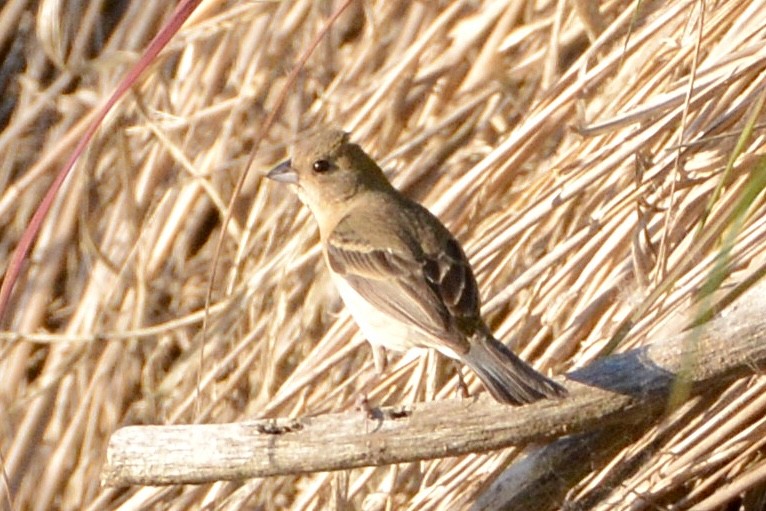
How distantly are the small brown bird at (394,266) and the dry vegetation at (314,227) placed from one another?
24cm

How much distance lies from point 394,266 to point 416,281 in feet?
0.36

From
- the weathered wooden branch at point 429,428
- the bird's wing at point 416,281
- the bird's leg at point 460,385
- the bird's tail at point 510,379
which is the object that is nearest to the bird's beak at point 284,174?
the bird's wing at point 416,281

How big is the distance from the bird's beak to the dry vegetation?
0.34 metres

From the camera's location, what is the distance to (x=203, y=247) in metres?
5.01

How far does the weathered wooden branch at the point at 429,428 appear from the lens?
9.35 ft

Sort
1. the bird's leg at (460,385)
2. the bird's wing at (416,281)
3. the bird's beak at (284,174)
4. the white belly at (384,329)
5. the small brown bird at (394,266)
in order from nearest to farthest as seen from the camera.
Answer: the small brown bird at (394,266), the bird's wing at (416,281), the white belly at (384,329), the bird's leg at (460,385), the bird's beak at (284,174)

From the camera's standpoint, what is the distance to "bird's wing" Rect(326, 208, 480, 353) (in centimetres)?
341

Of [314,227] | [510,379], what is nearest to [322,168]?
[314,227]

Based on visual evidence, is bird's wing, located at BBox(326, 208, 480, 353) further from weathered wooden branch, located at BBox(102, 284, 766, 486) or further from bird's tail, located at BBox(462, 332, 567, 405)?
weathered wooden branch, located at BBox(102, 284, 766, 486)

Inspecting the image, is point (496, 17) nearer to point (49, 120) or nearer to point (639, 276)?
point (639, 276)

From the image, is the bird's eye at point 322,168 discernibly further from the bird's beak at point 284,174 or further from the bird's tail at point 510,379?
the bird's tail at point 510,379

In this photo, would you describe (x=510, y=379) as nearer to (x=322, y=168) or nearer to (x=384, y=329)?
(x=384, y=329)

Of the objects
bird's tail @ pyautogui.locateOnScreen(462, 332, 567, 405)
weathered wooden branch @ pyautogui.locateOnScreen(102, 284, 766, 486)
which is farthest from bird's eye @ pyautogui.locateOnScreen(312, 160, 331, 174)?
weathered wooden branch @ pyautogui.locateOnScreen(102, 284, 766, 486)

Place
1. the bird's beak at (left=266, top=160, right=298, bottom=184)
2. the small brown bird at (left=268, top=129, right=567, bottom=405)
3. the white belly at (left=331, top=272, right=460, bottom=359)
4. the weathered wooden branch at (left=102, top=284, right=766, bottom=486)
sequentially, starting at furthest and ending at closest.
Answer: the bird's beak at (left=266, top=160, right=298, bottom=184) → the white belly at (left=331, top=272, right=460, bottom=359) → the small brown bird at (left=268, top=129, right=567, bottom=405) → the weathered wooden branch at (left=102, top=284, right=766, bottom=486)
